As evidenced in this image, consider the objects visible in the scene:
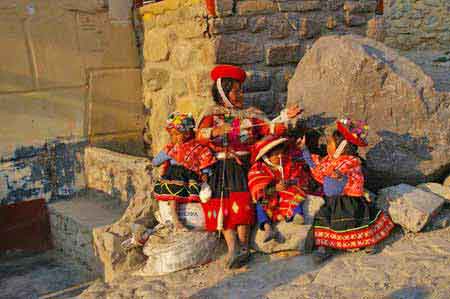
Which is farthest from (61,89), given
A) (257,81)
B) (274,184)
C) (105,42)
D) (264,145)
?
(274,184)

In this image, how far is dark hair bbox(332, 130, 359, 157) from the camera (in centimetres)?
291

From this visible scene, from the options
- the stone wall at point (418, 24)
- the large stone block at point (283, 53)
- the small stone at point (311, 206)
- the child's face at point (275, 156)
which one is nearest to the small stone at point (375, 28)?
the large stone block at point (283, 53)

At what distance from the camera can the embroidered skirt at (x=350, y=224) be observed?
284cm

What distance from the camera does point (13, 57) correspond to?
14.6 ft

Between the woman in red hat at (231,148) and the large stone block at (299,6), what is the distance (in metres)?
1.10

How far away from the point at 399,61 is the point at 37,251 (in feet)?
11.8

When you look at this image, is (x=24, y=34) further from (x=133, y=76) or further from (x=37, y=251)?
(x=37, y=251)

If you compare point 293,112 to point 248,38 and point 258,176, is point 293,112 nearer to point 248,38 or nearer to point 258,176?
point 258,176

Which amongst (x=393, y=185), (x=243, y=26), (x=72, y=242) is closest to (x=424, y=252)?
(x=393, y=185)

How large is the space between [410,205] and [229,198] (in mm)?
1105

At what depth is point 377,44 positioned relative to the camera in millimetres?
3434

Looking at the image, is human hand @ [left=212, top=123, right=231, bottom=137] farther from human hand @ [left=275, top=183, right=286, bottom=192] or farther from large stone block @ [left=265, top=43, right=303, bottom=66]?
large stone block @ [left=265, top=43, right=303, bottom=66]

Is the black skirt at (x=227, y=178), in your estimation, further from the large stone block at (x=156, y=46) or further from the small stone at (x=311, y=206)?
the large stone block at (x=156, y=46)

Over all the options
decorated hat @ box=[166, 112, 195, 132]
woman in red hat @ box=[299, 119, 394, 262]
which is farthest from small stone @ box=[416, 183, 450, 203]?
decorated hat @ box=[166, 112, 195, 132]
